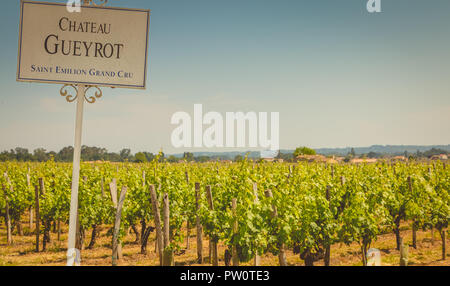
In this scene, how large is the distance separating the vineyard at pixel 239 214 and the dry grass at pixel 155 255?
57 mm

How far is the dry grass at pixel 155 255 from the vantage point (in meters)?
7.94

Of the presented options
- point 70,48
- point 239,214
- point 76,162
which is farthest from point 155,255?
point 70,48

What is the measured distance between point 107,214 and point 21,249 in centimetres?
328

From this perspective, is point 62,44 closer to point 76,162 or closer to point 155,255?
A: point 76,162

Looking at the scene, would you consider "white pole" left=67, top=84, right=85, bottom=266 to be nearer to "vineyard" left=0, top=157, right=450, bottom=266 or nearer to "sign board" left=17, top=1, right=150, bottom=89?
"sign board" left=17, top=1, right=150, bottom=89

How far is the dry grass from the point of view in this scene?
7.94 meters

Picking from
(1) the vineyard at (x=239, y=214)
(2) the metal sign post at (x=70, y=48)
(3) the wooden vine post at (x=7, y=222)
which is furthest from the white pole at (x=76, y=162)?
(3) the wooden vine post at (x=7, y=222)

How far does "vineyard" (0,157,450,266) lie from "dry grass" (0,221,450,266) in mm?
57

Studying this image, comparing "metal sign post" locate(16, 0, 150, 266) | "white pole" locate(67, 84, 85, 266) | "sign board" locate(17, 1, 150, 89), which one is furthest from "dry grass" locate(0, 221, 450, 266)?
"sign board" locate(17, 1, 150, 89)

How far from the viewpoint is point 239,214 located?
207 inches

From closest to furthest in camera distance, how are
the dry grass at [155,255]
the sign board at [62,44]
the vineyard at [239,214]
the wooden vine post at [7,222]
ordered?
the sign board at [62,44]
the vineyard at [239,214]
the dry grass at [155,255]
the wooden vine post at [7,222]

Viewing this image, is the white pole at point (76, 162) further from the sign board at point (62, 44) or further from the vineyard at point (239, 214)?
the vineyard at point (239, 214)

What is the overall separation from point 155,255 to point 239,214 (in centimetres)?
453
